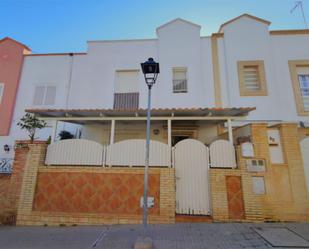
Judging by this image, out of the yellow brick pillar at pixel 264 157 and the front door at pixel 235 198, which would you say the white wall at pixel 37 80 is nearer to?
the front door at pixel 235 198

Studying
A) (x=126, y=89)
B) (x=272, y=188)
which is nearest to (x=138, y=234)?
(x=272, y=188)

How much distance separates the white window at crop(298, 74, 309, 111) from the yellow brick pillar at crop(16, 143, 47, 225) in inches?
489

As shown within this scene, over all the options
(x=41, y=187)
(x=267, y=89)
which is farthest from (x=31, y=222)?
(x=267, y=89)

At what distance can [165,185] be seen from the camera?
5.75 metres

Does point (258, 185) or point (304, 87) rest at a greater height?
point (304, 87)

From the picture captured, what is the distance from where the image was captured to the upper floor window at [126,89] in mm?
9890

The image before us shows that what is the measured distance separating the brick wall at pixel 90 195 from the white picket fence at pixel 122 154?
254 millimetres

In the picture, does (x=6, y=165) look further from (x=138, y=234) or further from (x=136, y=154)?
(x=138, y=234)

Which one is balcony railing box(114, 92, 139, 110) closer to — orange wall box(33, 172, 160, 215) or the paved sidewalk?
orange wall box(33, 172, 160, 215)

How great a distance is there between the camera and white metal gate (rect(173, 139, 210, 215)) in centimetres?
589

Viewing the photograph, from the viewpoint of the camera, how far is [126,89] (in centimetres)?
1022

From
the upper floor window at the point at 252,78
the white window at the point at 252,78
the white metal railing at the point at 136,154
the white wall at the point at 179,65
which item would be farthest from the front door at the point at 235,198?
the white window at the point at 252,78

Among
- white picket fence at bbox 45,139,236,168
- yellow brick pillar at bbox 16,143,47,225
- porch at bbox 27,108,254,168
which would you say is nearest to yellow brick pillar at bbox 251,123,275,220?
porch at bbox 27,108,254,168

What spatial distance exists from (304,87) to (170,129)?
8328 millimetres
